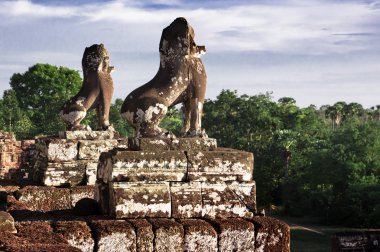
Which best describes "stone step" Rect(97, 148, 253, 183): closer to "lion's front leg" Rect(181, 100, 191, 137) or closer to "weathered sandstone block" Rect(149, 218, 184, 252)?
"weathered sandstone block" Rect(149, 218, 184, 252)

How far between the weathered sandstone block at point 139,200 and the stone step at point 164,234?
0.09m

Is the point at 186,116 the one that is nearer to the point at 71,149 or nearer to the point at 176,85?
the point at 176,85

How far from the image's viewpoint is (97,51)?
9734mm

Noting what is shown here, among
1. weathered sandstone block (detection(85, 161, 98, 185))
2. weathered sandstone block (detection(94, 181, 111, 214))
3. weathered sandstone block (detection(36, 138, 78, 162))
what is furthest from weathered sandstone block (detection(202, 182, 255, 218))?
weathered sandstone block (detection(36, 138, 78, 162))

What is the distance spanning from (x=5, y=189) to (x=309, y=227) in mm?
21999

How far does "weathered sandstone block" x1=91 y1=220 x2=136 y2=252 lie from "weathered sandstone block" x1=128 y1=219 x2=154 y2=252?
4 cm

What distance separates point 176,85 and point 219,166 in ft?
3.29

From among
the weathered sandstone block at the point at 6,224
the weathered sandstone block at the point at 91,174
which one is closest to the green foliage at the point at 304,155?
the weathered sandstone block at the point at 91,174

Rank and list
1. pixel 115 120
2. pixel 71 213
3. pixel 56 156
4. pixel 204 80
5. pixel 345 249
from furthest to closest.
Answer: pixel 115 120
pixel 56 156
pixel 345 249
pixel 204 80
pixel 71 213

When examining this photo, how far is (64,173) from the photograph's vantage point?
8422 mm

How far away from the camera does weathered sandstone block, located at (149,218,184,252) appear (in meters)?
5.36

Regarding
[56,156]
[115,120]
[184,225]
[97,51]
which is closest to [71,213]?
[184,225]

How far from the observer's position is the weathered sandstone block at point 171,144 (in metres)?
5.95

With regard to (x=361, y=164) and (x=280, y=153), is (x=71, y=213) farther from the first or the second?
(x=280, y=153)
